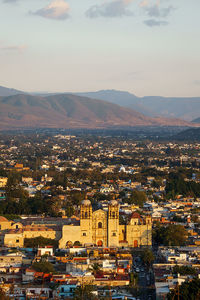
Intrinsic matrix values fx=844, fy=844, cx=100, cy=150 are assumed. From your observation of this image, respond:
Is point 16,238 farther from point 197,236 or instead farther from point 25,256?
point 197,236

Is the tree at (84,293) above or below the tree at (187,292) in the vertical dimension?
below

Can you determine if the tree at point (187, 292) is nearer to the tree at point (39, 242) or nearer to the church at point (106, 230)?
the tree at point (39, 242)

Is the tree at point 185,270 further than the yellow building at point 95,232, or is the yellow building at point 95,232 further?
the yellow building at point 95,232

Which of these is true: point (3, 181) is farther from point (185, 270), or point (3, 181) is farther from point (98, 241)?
point (185, 270)

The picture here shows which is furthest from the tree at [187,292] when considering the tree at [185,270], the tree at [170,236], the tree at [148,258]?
the tree at [170,236]

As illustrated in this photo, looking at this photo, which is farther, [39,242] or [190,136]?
[190,136]

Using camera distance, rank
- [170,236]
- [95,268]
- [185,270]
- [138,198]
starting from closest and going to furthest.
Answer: [185,270] → [95,268] → [170,236] → [138,198]

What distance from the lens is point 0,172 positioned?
7925 centimetres

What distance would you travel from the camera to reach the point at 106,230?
4219cm

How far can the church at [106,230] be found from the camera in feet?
137

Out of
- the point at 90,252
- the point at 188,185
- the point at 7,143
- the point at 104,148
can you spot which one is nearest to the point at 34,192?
the point at 188,185

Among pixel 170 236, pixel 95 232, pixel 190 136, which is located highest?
pixel 95 232

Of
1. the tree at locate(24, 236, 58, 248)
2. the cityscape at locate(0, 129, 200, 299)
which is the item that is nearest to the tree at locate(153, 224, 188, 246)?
the cityscape at locate(0, 129, 200, 299)

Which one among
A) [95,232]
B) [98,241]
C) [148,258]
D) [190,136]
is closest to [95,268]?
[148,258]
